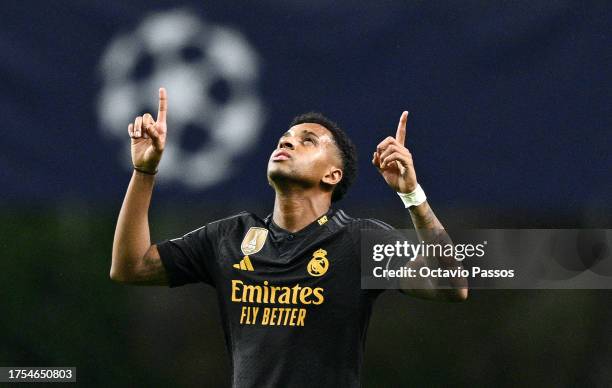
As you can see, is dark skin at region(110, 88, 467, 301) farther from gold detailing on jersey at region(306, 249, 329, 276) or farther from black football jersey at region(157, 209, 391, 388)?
gold detailing on jersey at region(306, 249, 329, 276)

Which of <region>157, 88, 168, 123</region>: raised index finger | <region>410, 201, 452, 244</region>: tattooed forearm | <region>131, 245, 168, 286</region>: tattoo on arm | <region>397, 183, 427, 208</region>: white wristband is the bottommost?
<region>131, 245, 168, 286</region>: tattoo on arm

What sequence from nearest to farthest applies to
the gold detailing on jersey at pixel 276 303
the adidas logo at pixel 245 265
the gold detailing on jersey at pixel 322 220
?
the gold detailing on jersey at pixel 276 303
the adidas logo at pixel 245 265
the gold detailing on jersey at pixel 322 220

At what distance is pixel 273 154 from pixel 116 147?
568mm

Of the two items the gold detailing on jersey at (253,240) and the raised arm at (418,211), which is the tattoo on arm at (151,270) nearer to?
the gold detailing on jersey at (253,240)

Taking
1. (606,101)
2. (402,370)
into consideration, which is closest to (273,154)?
(606,101)

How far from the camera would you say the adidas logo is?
11.9 ft

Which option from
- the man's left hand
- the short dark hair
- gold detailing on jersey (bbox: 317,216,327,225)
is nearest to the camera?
the man's left hand

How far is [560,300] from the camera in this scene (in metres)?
5.29

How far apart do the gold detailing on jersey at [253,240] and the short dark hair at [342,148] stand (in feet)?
1.31

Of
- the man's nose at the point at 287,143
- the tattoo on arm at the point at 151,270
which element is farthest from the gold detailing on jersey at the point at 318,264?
the tattoo on arm at the point at 151,270

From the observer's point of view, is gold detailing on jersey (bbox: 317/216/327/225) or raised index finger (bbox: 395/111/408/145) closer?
raised index finger (bbox: 395/111/408/145)

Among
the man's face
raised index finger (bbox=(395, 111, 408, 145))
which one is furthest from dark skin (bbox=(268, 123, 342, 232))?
raised index finger (bbox=(395, 111, 408, 145))

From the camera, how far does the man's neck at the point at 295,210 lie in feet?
12.4

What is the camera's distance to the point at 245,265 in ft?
11.9
